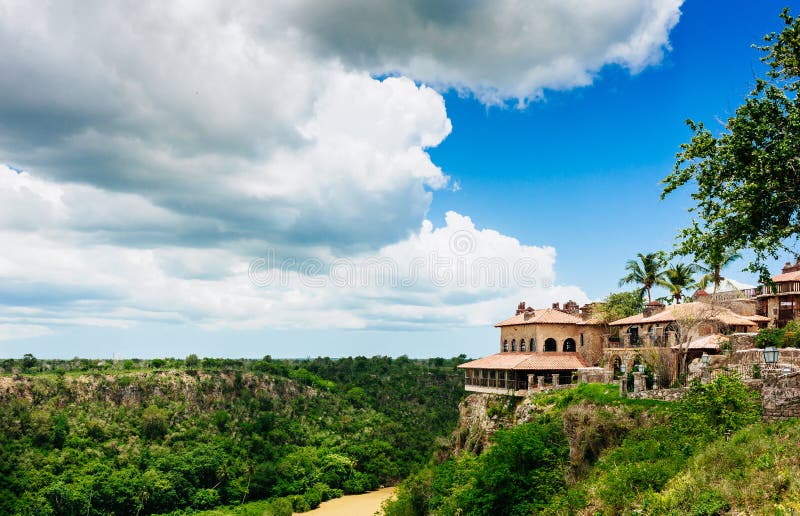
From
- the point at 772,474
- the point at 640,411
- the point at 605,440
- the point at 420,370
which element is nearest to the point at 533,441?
Answer: the point at 605,440

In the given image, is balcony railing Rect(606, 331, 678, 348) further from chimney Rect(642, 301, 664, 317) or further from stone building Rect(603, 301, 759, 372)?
chimney Rect(642, 301, 664, 317)

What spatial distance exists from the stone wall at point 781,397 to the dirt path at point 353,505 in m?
42.4

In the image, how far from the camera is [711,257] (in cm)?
2244

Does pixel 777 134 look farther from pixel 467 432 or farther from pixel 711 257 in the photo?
pixel 467 432

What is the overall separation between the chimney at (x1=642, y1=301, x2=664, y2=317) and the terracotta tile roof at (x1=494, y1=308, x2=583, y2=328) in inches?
179

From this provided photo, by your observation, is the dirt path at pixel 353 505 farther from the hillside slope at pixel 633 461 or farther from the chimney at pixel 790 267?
the chimney at pixel 790 267

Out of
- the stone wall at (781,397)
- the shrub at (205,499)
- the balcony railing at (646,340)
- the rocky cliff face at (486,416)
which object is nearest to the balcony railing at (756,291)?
the balcony railing at (646,340)

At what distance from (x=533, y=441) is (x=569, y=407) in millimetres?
5337

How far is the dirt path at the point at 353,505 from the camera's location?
56.2m

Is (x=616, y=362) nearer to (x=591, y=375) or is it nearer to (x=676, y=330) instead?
(x=591, y=375)

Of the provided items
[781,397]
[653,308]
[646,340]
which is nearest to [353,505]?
[653,308]

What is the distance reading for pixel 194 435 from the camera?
6519cm

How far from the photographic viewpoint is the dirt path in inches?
2213

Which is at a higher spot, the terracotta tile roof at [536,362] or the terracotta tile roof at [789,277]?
the terracotta tile roof at [789,277]
